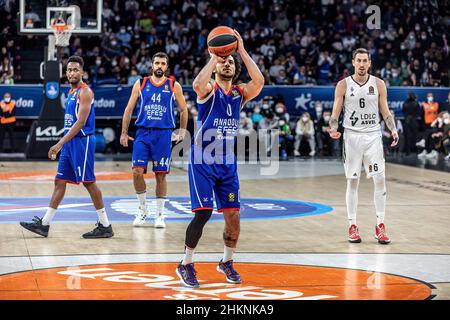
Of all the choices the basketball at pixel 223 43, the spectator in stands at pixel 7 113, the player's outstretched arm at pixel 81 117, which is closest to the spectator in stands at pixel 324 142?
the spectator in stands at pixel 7 113

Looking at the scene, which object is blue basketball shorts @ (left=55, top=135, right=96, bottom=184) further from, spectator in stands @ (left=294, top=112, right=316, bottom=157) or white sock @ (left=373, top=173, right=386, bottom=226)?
spectator in stands @ (left=294, top=112, right=316, bottom=157)

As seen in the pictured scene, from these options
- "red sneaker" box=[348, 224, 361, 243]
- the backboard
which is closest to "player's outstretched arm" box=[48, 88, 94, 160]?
"red sneaker" box=[348, 224, 361, 243]

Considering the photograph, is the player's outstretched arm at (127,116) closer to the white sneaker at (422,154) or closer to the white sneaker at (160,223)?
the white sneaker at (160,223)

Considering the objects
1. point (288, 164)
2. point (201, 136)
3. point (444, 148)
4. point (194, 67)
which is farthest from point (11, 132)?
point (201, 136)

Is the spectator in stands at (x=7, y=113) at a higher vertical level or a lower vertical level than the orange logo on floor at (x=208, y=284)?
higher

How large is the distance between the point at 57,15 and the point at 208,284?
14.7m

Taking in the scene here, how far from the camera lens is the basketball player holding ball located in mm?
7406

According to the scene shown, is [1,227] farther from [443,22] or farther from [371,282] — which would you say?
[443,22]

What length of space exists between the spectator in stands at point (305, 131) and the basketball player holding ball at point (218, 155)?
54.6 ft

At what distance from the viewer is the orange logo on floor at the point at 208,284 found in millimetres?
6773

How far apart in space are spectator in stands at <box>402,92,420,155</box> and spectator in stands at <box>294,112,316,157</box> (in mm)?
2748

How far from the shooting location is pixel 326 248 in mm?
9305

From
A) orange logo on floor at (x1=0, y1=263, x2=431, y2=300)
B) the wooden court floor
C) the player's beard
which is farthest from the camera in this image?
the player's beard
